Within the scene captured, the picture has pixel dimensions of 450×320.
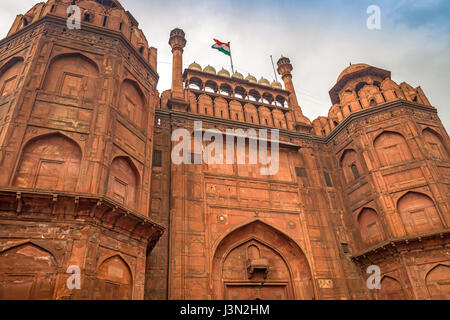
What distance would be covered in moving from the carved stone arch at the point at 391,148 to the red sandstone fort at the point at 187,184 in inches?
2.7

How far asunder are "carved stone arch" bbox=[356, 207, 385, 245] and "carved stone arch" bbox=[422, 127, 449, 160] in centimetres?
389

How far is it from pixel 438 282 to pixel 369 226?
147 inches

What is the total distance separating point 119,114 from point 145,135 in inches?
63.0

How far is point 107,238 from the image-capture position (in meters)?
9.80

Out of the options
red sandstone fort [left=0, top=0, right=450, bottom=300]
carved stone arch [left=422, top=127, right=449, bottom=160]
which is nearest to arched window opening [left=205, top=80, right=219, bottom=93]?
red sandstone fort [left=0, top=0, right=450, bottom=300]

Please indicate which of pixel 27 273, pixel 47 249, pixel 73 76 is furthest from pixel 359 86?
pixel 27 273

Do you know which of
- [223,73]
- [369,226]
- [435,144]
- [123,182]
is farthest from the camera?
[223,73]

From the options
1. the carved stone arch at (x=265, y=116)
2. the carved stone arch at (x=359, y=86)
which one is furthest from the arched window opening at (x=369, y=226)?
the carved stone arch at (x=359, y=86)

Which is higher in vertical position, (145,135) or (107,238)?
(145,135)

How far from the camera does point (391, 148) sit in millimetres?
16797

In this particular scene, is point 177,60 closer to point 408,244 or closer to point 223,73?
point 223,73

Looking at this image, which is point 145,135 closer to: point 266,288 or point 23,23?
point 23,23
